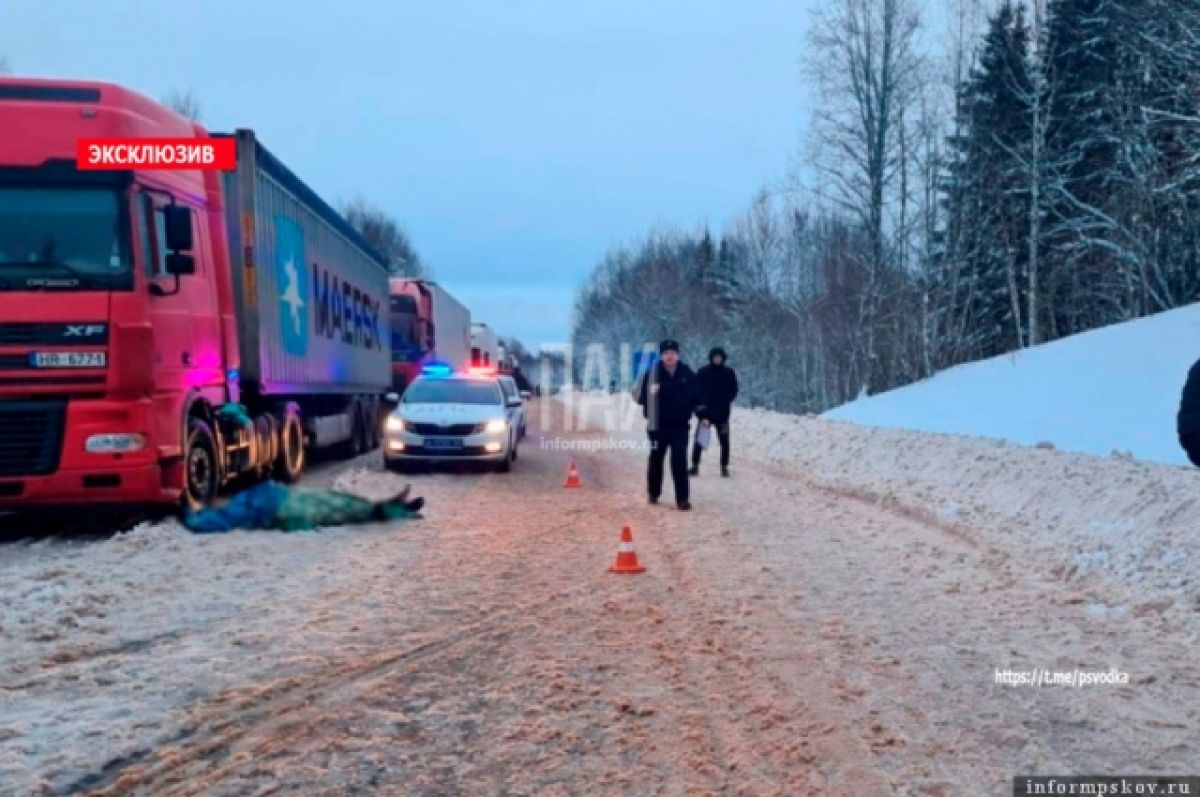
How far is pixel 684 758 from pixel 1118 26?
84.2 ft

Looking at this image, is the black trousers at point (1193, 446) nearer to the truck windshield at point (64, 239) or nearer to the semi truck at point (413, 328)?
the truck windshield at point (64, 239)

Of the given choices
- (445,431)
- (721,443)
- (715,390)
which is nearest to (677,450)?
(715,390)

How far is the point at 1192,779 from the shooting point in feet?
11.9

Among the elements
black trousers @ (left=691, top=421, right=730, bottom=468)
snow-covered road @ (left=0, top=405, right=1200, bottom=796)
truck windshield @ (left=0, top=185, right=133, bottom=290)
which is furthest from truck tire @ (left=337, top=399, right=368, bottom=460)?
truck windshield @ (left=0, top=185, right=133, bottom=290)

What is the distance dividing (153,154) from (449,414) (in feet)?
21.8

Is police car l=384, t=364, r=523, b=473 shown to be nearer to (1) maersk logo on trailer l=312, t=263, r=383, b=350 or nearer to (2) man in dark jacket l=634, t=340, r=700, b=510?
(1) maersk logo on trailer l=312, t=263, r=383, b=350

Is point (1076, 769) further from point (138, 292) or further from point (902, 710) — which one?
point (138, 292)

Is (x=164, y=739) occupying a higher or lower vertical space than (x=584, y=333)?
lower

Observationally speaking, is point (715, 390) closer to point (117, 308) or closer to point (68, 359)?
point (117, 308)

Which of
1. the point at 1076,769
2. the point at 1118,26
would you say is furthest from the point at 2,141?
the point at 1118,26

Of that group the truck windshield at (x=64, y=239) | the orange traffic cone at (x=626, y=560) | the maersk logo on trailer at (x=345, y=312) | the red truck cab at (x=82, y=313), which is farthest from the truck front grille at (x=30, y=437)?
the maersk logo on trailer at (x=345, y=312)

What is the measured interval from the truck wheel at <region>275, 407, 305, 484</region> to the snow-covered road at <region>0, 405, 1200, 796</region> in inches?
193

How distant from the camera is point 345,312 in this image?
18.1 m

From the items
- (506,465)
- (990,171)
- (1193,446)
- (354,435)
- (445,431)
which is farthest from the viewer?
(990,171)
